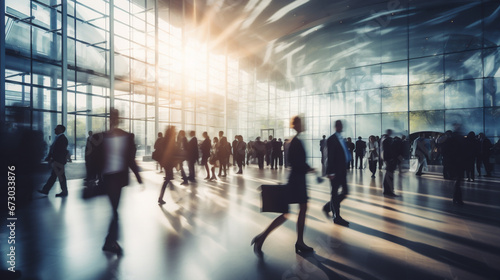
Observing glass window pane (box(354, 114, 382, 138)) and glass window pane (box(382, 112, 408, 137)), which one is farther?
glass window pane (box(354, 114, 382, 138))

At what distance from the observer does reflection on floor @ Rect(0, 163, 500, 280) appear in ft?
8.67

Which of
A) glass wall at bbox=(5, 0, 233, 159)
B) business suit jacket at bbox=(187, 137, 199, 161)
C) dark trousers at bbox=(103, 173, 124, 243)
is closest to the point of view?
dark trousers at bbox=(103, 173, 124, 243)

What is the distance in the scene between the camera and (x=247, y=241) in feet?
11.6

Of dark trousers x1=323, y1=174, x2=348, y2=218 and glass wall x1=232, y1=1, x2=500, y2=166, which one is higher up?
glass wall x1=232, y1=1, x2=500, y2=166

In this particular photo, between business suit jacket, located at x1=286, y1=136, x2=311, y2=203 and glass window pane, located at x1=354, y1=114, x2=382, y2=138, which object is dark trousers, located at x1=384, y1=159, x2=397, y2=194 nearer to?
business suit jacket, located at x1=286, y1=136, x2=311, y2=203

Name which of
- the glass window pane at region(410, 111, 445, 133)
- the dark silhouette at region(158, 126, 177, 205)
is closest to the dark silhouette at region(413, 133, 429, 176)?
the glass window pane at region(410, 111, 445, 133)

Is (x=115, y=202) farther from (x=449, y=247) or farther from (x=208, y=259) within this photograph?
(x=449, y=247)

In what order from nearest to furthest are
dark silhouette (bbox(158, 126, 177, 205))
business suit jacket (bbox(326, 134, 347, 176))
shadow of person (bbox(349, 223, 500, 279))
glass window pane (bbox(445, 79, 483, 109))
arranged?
shadow of person (bbox(349, 223, 500, 279))
business suit jacket (bbox(326, 134, 347, 176))
dark silhouette (bbox(158, 126, 177, 205))
glass window pane (bbox(445, 79, 483, 109))

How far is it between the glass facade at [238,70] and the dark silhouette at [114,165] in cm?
999

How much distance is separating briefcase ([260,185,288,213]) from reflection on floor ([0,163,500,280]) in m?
0.57

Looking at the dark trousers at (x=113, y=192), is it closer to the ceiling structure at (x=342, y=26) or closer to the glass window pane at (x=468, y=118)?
the ceiling structure at (x=342, y=26)

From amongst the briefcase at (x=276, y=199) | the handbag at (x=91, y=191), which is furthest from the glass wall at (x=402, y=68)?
the handbag at (x=91, y=191)

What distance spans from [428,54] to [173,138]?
1977 cm

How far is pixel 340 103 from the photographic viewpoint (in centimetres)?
2122
